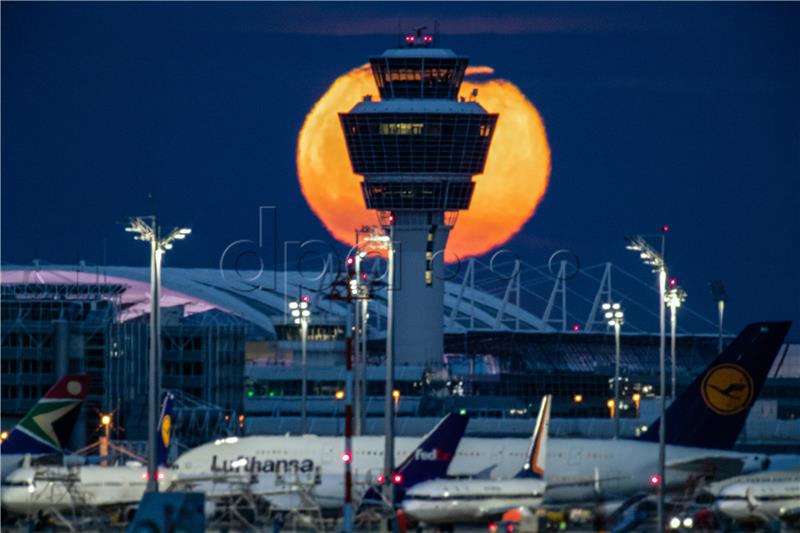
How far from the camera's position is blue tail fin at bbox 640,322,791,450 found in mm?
93000

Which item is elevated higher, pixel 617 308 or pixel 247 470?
pixel 617 308

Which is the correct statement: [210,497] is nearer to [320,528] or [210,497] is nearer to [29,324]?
[320,528]

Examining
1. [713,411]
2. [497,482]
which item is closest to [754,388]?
[713,411]

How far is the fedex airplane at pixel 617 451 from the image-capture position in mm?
90312

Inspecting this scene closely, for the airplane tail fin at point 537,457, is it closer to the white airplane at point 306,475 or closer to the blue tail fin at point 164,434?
the white airplane at point 306,475

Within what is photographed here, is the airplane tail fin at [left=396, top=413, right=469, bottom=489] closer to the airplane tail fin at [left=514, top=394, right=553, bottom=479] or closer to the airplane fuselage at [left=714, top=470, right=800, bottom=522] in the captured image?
the airplane tail fin at [left=514, top=394, right=553, bottom=479]

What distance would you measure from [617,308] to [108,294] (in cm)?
4753

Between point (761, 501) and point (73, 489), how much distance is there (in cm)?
2736

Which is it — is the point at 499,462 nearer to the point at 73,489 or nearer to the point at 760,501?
the point at 760,501

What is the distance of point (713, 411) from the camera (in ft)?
305

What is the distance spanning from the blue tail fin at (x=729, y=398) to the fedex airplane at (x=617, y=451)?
0.15 ft

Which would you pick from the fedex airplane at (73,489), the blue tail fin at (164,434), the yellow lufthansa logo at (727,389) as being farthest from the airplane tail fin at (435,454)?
the yellow lufthansa logo at (727,389)

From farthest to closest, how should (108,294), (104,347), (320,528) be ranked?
(108,294), (104,347), (320,528)

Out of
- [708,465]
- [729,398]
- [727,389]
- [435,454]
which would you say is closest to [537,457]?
[435,454]
